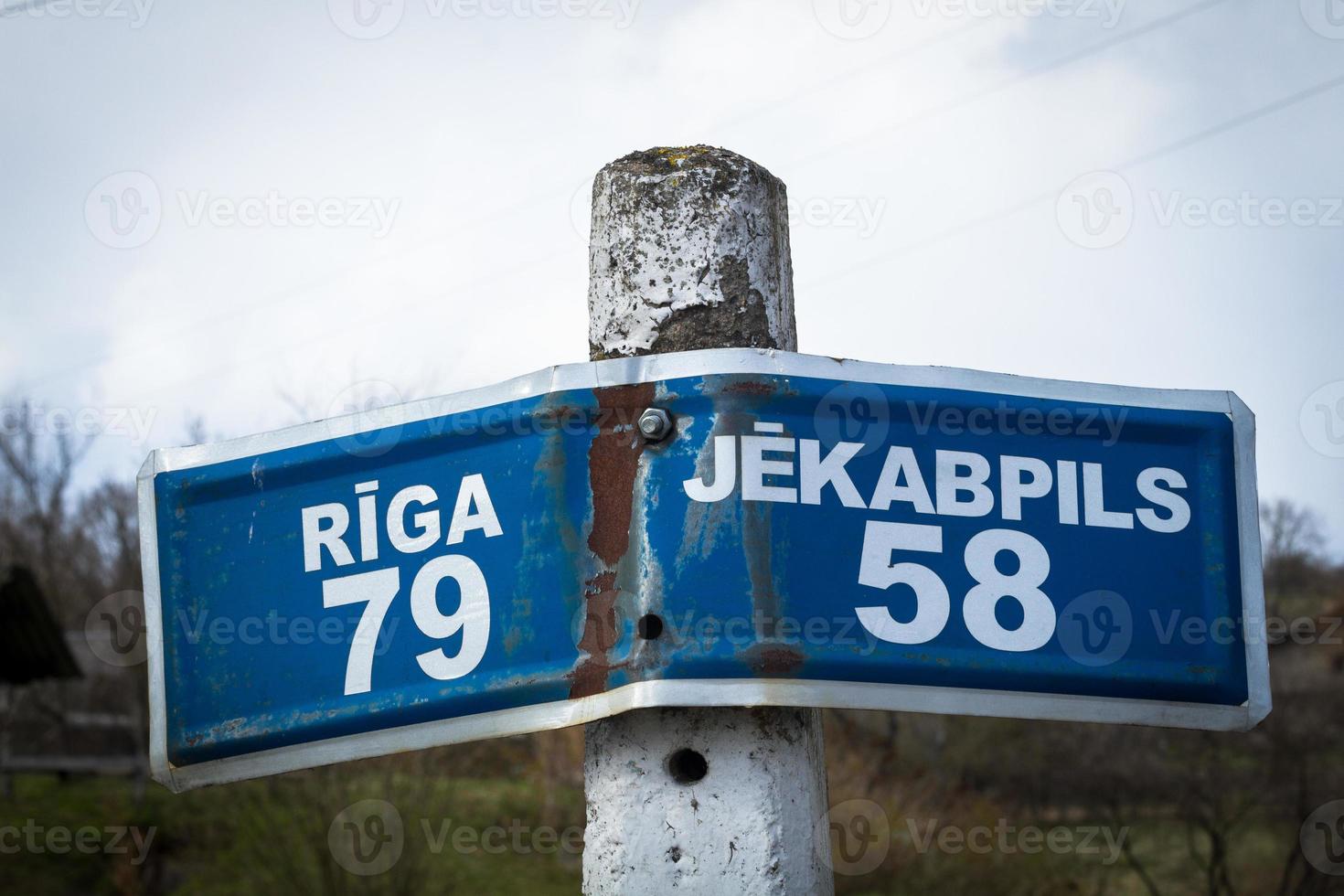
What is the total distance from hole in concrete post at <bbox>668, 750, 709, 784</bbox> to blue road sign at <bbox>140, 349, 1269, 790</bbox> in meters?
0.15

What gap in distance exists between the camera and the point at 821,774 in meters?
1.77

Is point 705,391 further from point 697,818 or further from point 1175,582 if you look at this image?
point 1175,582

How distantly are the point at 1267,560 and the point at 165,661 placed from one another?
16.9 meters

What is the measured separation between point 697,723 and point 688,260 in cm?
60

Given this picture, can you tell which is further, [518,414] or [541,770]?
[541,770]

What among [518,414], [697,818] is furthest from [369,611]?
[697,818]

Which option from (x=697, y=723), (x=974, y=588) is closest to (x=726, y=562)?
(x=697, y=723)

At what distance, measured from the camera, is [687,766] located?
5.47ft

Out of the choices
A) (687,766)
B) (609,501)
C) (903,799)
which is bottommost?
(903,799)

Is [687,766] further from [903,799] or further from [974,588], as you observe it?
[903,799]

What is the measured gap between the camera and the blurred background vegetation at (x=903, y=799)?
13047mm

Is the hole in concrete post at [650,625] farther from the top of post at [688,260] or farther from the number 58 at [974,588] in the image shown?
the top of post at [688,260]

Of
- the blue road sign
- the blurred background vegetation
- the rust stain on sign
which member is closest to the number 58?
the blue road sign

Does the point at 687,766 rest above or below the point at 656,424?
below
